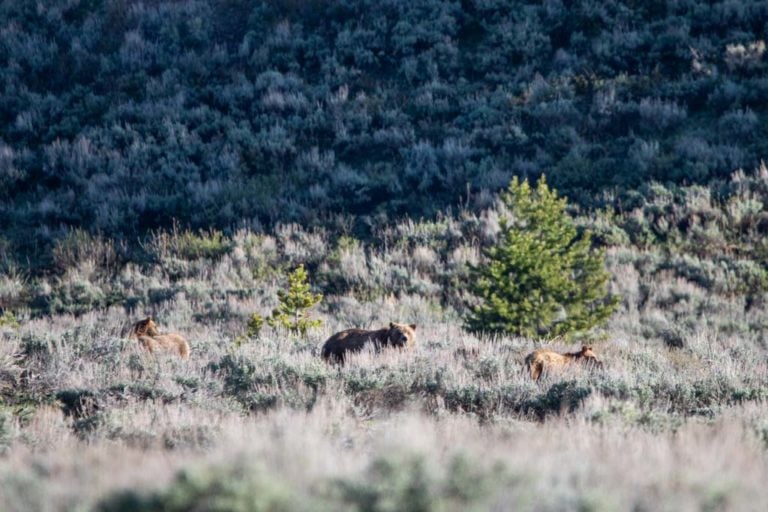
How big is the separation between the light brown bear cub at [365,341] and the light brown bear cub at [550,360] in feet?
4.46

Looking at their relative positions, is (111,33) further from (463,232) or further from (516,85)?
(463,232)

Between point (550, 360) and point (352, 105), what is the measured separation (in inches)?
560

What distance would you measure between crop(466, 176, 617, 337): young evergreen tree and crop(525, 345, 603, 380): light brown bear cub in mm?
2047

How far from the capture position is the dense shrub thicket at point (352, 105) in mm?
18422

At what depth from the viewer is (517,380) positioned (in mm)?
7555

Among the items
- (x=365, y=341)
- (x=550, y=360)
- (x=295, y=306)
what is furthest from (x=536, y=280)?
(x=295, y=306)

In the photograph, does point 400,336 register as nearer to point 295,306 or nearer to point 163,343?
point 295,306

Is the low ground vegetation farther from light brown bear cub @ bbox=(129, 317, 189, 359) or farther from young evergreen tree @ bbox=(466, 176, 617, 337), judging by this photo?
young evergreen tree @ bbox=(466, 176, 617, 337)

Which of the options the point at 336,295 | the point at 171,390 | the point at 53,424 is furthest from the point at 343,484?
the point at 336,295

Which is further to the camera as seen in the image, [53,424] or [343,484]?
[53,424]

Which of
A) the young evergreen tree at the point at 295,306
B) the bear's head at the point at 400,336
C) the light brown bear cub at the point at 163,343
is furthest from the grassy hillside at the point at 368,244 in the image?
the young evergreen tree at the point at 295,306

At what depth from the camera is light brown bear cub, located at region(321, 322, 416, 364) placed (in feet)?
29.0

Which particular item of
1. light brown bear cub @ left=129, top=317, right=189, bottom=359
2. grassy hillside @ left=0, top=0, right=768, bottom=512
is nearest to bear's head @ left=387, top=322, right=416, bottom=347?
grassy hillside @ left=0, top=0, right=768, bottom=512

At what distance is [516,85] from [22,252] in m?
11.8
